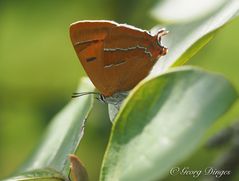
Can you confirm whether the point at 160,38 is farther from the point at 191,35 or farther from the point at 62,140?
the point at 62,140

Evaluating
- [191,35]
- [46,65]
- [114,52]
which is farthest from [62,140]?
[46,65]

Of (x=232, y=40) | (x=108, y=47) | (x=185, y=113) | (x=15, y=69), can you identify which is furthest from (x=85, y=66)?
(x=15, y=69)

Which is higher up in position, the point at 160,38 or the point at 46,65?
the point at 160,38

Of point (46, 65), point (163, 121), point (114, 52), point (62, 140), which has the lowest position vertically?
point (46, 65)

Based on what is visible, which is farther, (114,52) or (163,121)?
(114,52)

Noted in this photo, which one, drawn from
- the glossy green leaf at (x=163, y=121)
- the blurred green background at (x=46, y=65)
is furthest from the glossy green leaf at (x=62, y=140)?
the blurred green background at (x=46, y=65)

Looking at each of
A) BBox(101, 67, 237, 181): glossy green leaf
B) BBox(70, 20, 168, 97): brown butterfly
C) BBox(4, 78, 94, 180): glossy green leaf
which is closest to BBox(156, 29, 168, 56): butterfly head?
BBox(70, 20, 168, 97): brown butterfly
